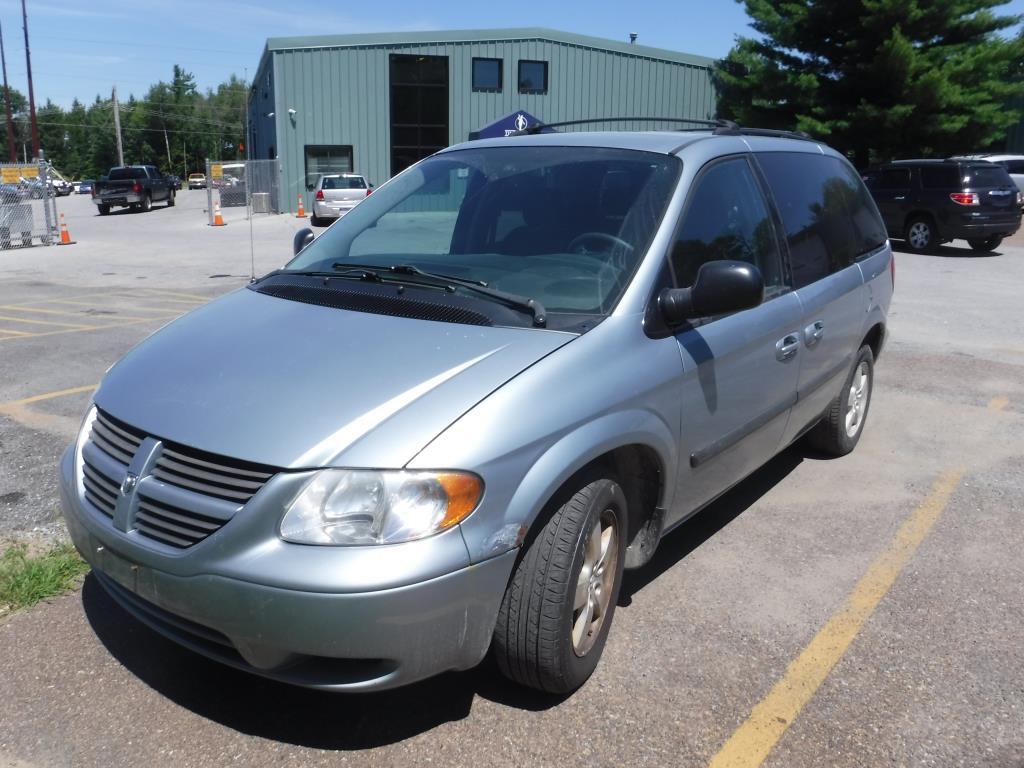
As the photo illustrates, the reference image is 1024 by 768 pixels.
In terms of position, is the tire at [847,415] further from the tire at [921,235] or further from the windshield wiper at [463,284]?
the tire at [921,235]

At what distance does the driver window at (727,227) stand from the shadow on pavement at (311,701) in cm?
161

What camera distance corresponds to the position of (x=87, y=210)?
42.0 meters

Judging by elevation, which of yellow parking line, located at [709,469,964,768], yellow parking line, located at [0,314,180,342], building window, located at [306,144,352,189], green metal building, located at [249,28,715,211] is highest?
green metal building, located at [249,28,715,211]

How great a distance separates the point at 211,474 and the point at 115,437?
0.53 m

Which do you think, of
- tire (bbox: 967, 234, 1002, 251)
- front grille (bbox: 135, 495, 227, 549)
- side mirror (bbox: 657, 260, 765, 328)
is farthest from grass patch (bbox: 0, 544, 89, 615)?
tire (bbox: 967, 234, 1002, 251)

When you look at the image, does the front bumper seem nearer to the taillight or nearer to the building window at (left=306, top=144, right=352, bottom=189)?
the taillight

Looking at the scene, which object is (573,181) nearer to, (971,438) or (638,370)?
(638,370)

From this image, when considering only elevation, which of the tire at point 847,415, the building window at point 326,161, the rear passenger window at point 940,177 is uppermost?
the building window at point 326,161

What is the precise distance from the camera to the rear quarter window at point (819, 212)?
14.4 feet

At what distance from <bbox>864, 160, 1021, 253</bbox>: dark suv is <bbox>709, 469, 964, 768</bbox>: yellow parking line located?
595 inches

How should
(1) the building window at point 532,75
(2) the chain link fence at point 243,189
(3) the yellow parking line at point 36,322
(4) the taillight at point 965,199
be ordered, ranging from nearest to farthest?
(3) the yellow parking line at point 36,322 < (4) the taillight at point 965,199 < (1) the building window at point 532,75 < (2) the chain link fence at point 243,189

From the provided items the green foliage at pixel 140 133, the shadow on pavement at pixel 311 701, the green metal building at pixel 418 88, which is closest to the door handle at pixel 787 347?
the shadow on pavement at pixel 311 701

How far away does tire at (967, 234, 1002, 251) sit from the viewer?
18766 mm

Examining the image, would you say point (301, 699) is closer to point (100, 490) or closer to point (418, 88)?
point (100, 490)
